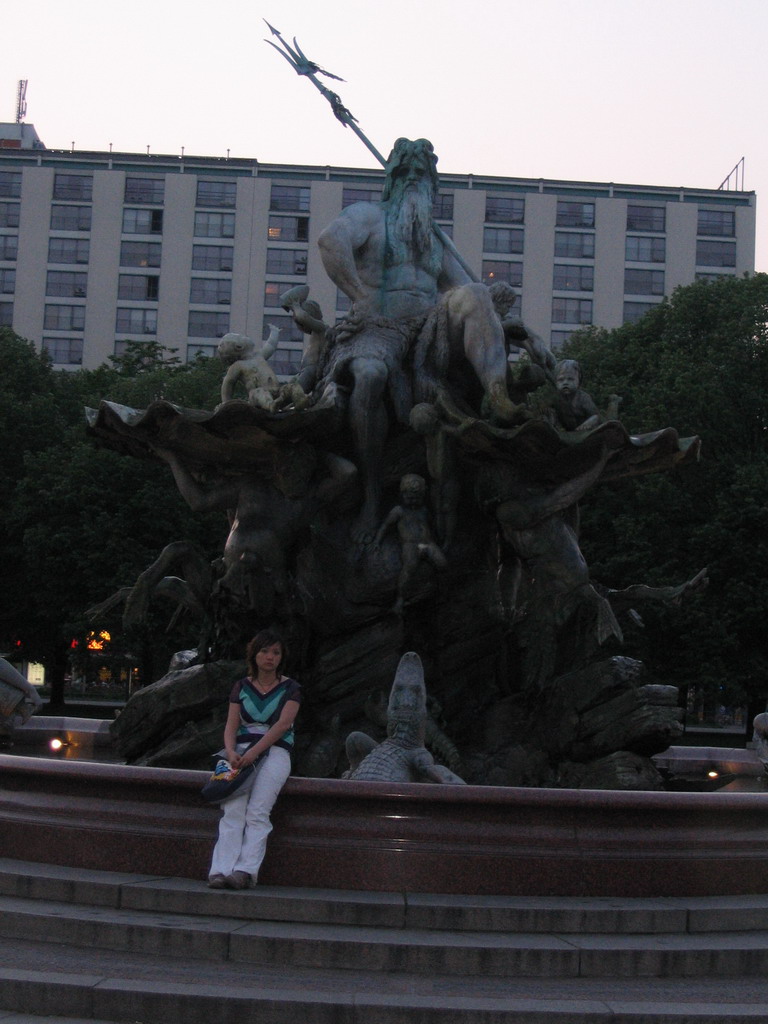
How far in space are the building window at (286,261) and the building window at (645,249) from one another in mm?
18755

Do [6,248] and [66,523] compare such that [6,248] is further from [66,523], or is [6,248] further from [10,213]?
[66,523]

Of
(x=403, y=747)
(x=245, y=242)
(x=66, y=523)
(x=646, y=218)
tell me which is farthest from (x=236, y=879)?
(x=646, y=218)

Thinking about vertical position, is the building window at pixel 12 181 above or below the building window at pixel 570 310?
above

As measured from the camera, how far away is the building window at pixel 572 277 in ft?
251

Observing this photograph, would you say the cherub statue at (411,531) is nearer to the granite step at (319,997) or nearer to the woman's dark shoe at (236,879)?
the woman's dark shoe at (236,879)

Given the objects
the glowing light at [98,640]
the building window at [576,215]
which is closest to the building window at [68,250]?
the building window at [576,215]

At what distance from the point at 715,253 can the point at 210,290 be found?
29.2 metres

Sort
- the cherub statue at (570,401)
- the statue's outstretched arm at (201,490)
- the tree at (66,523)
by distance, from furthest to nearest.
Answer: the tree at (66,523), the cherub statue at (570,401), the statue's outstretched arm at (201,490)

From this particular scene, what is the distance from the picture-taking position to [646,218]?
253 feet

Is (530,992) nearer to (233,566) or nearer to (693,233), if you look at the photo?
(233,566)

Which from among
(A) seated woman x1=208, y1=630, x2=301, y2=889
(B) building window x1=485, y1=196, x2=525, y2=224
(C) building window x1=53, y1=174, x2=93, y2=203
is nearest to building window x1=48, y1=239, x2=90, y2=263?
(C) building window x1=53, y1=174, x2=93, y2=203

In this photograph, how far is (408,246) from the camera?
477 inches

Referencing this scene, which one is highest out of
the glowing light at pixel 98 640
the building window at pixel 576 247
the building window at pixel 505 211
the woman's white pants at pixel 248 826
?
the building window at pixel 505 211

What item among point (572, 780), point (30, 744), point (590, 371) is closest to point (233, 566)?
point (572, 780)
